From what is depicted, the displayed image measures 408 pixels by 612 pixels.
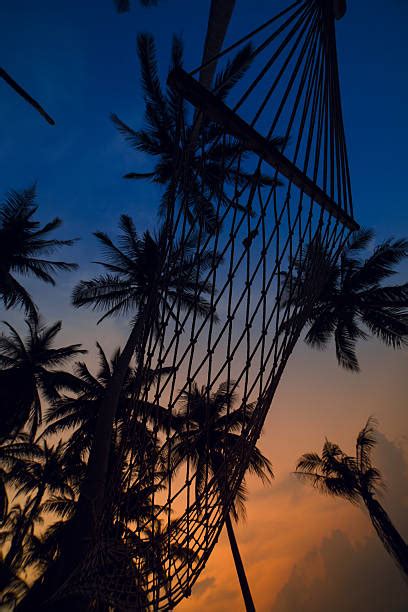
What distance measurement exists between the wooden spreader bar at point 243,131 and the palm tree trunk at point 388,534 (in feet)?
47.3

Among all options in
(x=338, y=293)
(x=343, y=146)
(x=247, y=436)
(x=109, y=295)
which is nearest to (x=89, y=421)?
(x=109, y=295)

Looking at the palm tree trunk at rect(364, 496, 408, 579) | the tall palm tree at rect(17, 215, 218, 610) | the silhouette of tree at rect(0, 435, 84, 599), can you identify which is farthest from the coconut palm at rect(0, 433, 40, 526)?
the palm tree trunk at rect(364, 496, 408, 579)

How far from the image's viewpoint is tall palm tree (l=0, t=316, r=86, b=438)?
14.5 meters

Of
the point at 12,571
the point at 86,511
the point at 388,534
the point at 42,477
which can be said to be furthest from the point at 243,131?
the point at 12,571

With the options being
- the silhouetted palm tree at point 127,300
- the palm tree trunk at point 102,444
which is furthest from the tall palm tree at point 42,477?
the palm tree trunk at point 102,444

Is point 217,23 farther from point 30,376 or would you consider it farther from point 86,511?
point 30,376

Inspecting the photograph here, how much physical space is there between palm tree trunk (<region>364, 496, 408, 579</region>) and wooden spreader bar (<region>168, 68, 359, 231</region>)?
14412mm

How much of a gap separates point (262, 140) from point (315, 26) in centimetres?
134

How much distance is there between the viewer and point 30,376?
1530 cm

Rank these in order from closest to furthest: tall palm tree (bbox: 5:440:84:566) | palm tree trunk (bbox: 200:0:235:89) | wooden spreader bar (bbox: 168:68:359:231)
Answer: wooden spreader bar (bbox: 168:68:359:231) < palm tree trunk (bbox: 200:0:235:89) < tall palm tree (bbox: 5:440:84:566)

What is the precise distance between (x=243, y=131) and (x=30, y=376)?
16079 millimetres

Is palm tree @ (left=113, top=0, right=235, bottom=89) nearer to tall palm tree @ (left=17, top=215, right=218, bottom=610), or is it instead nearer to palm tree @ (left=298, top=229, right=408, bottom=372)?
tall palm tree @ (left=17, top=215, right=218, bottom=610)

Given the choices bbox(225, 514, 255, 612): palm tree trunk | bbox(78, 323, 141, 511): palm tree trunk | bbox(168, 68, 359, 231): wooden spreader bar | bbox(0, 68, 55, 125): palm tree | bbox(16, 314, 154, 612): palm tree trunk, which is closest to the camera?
bbox(0, 68, 55, 125): palm tree

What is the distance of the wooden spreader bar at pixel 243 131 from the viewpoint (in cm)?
216
